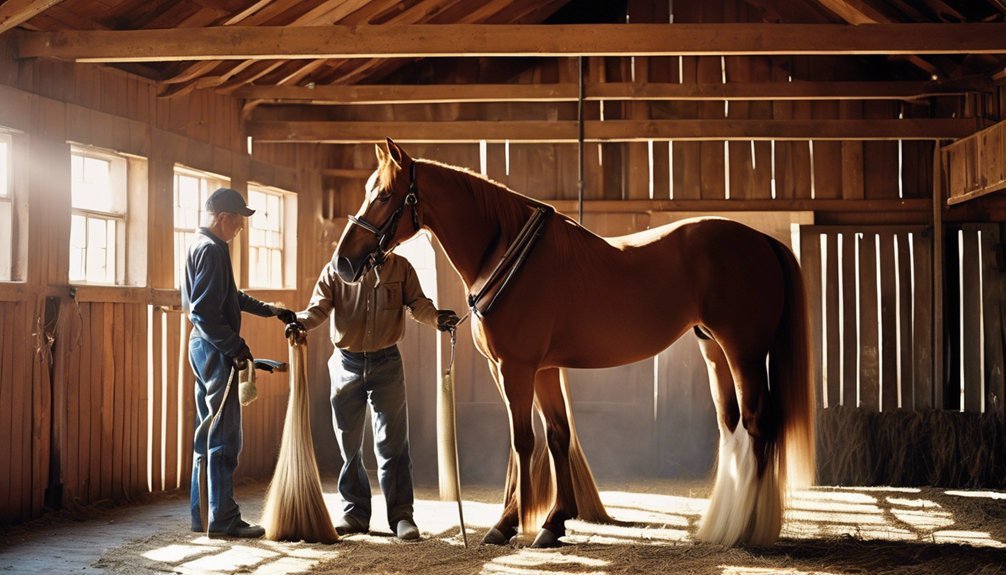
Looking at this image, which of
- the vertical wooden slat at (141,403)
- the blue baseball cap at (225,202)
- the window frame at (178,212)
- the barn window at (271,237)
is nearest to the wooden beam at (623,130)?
the barn window at (271,237)

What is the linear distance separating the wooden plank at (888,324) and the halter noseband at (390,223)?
5.31 m

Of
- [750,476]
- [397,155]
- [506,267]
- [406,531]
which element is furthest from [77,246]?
[750,476]

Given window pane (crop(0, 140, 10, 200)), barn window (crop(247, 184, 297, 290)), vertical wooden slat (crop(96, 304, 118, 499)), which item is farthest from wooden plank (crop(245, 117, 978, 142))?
window pane (crop(0, 140, 10, 200))

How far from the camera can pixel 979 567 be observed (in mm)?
4152

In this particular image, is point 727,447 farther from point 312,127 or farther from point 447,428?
point 312,127

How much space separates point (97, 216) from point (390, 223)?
8.50 ft

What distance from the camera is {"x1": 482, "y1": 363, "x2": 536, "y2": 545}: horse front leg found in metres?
4.49

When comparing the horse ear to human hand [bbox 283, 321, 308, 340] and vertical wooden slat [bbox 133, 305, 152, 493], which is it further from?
vertical wooden slat [bbox 133, 305, 152, 493]

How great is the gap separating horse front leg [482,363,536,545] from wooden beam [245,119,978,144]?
3.34 metres

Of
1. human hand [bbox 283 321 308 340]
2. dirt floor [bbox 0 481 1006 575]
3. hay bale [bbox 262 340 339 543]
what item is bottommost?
dirt floor [bbox 0 481 1006 575]

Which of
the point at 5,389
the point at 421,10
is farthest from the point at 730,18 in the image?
the point at 5,389

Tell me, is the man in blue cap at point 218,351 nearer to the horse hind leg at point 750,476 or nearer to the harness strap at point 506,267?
the harness strap at point 506,267

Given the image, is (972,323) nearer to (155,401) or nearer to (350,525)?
(350,525)

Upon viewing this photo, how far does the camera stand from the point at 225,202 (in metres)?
4.82
